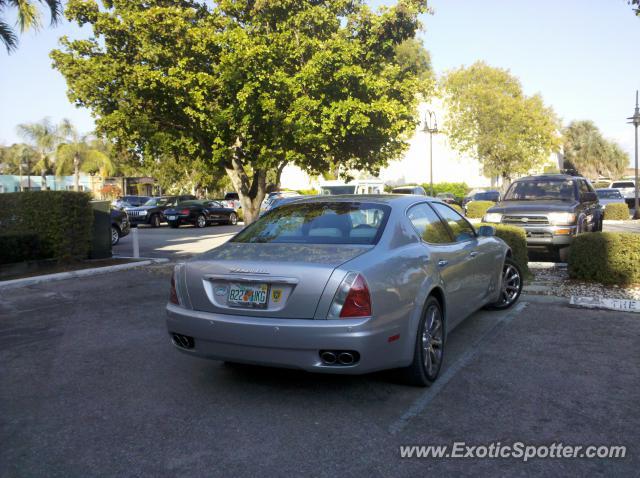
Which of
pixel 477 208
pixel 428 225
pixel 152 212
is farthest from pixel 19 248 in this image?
pixel 477 208

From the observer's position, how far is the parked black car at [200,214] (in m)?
28.8

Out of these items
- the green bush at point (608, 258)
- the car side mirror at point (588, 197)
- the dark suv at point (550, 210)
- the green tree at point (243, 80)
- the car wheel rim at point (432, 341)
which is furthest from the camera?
the car side mirror at point (588, 197)

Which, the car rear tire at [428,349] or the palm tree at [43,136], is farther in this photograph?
the palm tree at [43,136]

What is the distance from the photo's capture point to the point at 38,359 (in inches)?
223

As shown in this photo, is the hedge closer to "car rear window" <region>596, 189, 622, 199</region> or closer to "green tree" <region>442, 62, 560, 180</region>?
"car rear window" <region>596, 189, 622, 199</region>

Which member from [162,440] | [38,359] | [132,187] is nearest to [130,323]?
[38,359]

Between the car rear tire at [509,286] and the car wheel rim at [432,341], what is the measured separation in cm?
285

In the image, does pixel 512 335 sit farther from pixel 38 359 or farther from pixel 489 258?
pixel 38 359

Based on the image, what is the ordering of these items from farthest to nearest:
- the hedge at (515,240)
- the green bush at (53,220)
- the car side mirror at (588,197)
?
the car side mirror at (588,197) → the green bush at (53,220) → the hedge at (515,240)

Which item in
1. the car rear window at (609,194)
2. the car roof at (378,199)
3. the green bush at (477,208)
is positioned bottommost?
the green bush at (477,208)

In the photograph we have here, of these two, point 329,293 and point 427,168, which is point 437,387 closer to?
point 329,293

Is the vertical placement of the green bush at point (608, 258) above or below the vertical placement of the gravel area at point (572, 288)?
above

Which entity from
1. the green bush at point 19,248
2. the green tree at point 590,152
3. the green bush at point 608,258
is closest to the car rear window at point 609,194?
the green bush at point 608,258

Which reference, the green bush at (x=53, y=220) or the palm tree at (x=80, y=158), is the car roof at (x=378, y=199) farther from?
the palm tree at (x=80, y=158)
